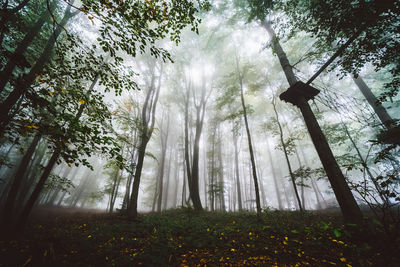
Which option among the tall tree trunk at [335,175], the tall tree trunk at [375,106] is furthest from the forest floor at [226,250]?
the tall tree trunk at [375,106]

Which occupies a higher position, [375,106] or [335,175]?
[375,106]

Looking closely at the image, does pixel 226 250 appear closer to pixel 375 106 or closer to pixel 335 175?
pixel 335 175

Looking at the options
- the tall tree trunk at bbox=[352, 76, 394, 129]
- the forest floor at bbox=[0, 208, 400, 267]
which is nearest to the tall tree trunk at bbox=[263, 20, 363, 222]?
the forest floor at bbox=[0, 208, 400, 267]

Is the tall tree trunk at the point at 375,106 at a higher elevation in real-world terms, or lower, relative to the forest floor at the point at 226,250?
higher

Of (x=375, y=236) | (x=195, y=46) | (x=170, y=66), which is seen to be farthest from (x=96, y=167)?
(x=375, y=236)

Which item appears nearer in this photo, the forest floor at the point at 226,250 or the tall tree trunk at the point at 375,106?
the forest floor at the point at 226,250

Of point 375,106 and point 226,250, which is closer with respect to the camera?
point 226,250

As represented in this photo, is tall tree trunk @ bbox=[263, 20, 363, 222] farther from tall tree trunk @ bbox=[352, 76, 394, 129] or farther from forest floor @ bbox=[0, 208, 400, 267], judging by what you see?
tall tree trunk @ bbox=[352, 76, 394, 129]

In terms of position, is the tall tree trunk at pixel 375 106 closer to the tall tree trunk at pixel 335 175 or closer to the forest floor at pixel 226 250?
the tall tree trunk at pixel 335 175

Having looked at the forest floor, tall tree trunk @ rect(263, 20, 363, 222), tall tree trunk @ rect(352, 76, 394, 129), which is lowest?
the forest floor

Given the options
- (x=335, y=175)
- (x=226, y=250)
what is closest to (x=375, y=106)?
(x=335, y=175)

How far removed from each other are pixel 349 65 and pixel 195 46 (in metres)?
12.8

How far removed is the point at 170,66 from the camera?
1431 centimetres

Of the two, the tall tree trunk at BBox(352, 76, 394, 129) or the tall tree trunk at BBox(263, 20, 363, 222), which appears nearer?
the tall tree trunk at BBox(263, 20, 363, 222)
